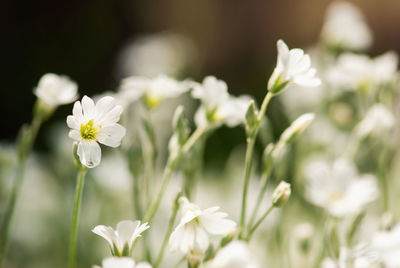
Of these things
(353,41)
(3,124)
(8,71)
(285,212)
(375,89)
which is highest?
(8,71)

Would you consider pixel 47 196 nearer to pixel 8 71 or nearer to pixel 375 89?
pixel 375 89

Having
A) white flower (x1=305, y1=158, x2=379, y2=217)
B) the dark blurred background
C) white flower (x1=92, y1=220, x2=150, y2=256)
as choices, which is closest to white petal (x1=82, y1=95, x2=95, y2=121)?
white flower (x1=92, y1=220, x2=150, y2=256)

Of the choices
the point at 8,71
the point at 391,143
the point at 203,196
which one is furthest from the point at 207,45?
the point at 391,143

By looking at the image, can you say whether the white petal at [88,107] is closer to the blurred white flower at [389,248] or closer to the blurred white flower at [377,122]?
the blurred white flower at [389,248]

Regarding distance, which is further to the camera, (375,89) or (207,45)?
(207,45)

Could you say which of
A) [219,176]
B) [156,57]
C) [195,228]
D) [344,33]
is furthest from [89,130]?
Answer: [156,57]
